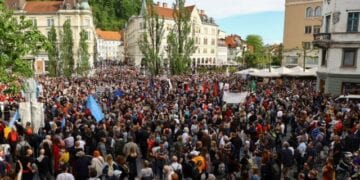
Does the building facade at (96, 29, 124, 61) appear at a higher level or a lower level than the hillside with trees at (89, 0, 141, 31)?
lower

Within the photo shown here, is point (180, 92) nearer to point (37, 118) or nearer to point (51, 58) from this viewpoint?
A: point (37, 118)

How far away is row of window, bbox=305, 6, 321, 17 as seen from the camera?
5638 centimetres

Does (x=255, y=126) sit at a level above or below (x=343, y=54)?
below

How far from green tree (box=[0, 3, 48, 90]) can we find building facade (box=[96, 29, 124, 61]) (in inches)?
4650

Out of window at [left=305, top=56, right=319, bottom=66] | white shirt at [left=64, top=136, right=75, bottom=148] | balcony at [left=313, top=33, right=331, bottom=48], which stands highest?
balcony at [left=313, top=33, right=331, bottom=48]

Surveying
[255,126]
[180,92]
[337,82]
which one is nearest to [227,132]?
[255,126]

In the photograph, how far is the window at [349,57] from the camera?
103 ft

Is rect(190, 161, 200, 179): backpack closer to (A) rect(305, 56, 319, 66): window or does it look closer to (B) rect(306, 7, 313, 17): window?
(A) rect(305, 56, 319, 66): window

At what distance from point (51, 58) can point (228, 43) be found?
3268 inches

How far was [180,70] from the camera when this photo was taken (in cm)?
4506

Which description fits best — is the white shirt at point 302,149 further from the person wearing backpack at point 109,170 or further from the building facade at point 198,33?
the building facade at point 198,33

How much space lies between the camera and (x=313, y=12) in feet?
186

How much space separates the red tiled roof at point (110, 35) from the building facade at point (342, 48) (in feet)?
340

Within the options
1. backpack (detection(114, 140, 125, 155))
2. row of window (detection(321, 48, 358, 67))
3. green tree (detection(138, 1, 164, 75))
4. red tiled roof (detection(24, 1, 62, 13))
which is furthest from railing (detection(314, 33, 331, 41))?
red tiled roof (detection(24, 1, 62, 13))
